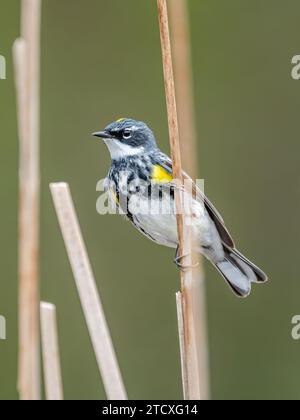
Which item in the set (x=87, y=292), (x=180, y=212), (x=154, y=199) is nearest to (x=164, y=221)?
(x=154, y=199)

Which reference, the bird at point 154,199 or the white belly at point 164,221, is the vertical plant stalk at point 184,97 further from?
the white belly at point 164,221

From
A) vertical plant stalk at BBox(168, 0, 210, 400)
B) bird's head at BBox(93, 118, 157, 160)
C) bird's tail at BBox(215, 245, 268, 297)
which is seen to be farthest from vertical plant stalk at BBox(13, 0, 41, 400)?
bird's tail at BBox(215, 245, 268, 297)

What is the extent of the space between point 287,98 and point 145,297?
5.89 feet

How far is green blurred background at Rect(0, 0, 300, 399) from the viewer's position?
5699mm

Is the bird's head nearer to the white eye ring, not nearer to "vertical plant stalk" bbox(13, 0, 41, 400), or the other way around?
the white eye ring

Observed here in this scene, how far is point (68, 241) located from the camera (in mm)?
2865

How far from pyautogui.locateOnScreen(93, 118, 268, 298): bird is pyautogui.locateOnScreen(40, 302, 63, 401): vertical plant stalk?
103cm

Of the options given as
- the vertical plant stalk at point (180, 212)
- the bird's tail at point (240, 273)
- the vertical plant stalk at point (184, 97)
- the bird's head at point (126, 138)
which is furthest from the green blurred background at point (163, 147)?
the vertical plant stalk at point (180, 212)

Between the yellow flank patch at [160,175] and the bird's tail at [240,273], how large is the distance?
1.64 feet

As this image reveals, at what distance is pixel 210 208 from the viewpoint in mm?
4141

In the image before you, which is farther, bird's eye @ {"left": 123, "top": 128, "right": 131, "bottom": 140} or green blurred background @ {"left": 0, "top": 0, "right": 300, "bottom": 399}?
green blurred background @ {"left": 0, "top": 0, "right": 300, "bottom": 399}

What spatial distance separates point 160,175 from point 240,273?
0.59 m

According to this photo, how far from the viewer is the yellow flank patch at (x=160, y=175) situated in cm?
391

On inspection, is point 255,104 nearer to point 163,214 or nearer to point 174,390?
point 174,390
